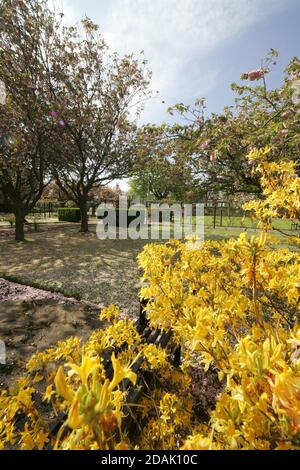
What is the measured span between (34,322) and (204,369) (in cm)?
358

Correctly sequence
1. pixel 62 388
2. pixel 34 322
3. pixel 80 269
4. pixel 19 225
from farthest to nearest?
pixel 19 225 < pixel 80 269 < pixel 34 322 < pixel 62 388

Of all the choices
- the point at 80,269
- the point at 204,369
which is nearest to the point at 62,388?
the point at 204,369

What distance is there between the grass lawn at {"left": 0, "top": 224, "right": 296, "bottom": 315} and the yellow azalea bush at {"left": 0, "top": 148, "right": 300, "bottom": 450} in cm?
297

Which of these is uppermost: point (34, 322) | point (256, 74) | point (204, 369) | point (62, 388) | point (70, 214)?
point (256, 74)

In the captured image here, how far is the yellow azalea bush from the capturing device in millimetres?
643

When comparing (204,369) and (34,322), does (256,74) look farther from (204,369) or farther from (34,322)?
(34,322)

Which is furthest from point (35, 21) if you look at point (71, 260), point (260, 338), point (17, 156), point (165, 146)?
point (260, 338)

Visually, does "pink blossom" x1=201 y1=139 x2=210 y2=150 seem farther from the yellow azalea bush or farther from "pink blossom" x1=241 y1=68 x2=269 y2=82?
the yellow azalea bush

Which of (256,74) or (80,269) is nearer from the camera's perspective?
(256,74)

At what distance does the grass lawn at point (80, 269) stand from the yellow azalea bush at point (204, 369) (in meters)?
2.97

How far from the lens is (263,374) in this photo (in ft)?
2.36

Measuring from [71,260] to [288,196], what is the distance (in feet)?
25.3

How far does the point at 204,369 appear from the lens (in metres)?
1.37
